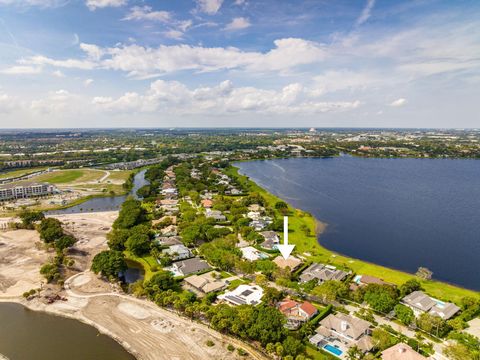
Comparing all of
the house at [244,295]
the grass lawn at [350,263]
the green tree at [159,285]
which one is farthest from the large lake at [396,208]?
the green tree at [159,285]

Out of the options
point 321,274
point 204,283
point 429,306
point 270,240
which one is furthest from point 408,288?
point 204,283

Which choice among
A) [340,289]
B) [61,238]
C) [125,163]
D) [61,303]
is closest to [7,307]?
[61,303]

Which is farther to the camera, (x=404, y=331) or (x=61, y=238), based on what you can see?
(x=61, y=238)

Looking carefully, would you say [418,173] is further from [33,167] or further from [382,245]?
[33,167]

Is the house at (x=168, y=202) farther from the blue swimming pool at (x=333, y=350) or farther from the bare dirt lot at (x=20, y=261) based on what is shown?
the blue swimming pool at (x=333, y=350)

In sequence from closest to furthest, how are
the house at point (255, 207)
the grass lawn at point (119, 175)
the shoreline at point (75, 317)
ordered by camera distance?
1. the shoreline at point (75, 317)
2. the house at point (255, 207)
3. the grass lawn at point (119, 175)
